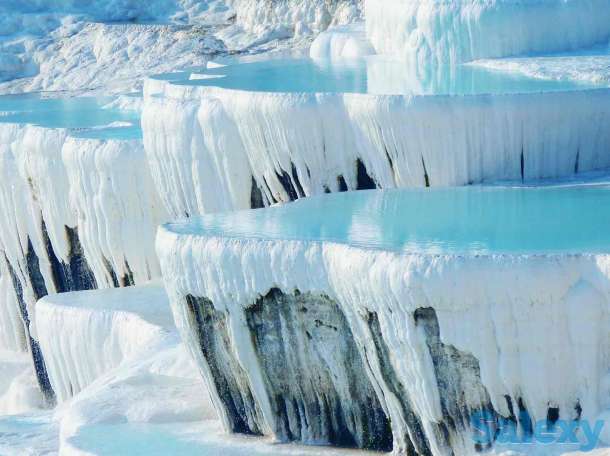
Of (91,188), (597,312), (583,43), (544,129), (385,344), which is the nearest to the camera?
(597,312)

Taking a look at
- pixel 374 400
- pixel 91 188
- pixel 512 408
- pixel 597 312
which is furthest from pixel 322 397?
pixel 91 188

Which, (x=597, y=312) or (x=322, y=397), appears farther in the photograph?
(x=322, y=397)

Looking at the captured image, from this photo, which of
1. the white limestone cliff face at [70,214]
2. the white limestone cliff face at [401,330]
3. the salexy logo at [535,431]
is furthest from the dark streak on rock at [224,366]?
the white limestone cliff face at [70,214]

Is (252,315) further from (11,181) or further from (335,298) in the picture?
(11,181)

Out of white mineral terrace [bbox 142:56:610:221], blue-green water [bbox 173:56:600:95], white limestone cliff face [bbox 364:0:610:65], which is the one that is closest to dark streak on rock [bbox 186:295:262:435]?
white mineral terrace [bbox 142:56:610:221]

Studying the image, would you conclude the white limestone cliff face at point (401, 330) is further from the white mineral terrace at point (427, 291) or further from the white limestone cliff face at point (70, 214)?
the white limestone cliff face at point (70, 214)

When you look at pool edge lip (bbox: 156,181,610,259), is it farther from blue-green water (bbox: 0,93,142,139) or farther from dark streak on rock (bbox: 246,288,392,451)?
blue-green water (bbox: 0,93,142,139)
